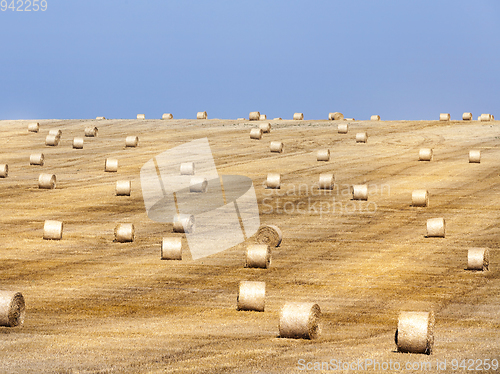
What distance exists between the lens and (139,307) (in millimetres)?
16641

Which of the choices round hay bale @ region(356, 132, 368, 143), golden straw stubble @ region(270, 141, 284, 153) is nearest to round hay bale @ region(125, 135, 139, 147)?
golden straw stubble @ region(270, 141, 284, 153)

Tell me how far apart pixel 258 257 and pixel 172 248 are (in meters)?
2.63

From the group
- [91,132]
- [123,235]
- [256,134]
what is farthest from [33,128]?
[123,235]

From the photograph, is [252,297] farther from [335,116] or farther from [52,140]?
[335,116]

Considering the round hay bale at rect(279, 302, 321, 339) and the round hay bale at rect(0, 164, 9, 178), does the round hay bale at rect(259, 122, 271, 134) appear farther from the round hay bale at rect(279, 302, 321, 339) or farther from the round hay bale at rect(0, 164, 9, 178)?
the round hay bale at rect(279, 302, 321, 339)

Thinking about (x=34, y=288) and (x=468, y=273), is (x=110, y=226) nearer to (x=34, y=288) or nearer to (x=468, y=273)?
(x=34, y=288)

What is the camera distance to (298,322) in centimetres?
1370

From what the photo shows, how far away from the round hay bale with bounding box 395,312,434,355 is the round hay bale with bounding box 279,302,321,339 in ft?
5.51

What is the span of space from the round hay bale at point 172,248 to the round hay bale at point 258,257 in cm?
214

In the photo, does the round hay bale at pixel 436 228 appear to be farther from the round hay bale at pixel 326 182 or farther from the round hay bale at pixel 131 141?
the round hay bale at pixel 131 141

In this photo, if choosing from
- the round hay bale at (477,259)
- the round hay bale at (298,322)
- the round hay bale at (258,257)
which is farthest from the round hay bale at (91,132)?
the round hay bale at (298,322)

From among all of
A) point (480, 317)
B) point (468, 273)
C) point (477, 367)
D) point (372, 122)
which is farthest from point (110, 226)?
point (372, 122)

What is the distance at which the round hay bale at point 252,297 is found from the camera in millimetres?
16203

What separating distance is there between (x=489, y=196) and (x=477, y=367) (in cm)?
2081
